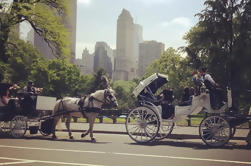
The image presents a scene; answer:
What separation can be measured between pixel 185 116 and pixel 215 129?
1464 millimetres

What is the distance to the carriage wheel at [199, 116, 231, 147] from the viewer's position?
10699 mm

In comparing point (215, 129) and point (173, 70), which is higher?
point (173, 70)

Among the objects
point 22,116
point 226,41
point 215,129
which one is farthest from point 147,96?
point 226,41

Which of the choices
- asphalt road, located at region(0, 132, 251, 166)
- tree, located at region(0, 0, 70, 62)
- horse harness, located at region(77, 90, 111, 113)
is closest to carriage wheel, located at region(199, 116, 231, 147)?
asphalt road, located at region(0, 132, 251, 166)

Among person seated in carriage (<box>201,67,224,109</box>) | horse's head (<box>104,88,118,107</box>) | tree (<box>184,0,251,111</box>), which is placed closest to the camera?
person seated in carriage (<box>201,67,224,109</box>)

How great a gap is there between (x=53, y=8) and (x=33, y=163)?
19.9 m

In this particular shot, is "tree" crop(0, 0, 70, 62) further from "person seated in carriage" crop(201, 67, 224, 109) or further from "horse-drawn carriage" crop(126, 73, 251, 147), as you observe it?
"person seated in carriage" crop(201, 67, 224, 109)

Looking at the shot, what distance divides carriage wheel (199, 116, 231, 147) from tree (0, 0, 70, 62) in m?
15.6

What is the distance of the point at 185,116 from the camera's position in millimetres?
11977

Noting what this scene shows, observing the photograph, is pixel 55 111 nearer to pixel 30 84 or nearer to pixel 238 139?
pixel 30 84

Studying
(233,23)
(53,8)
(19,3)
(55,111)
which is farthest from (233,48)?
(55,111)

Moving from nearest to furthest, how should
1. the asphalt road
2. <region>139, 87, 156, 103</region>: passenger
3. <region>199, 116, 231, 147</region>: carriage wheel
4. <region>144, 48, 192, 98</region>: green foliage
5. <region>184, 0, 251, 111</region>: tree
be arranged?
the asphalt road < <region>199, 116, 231, 147</region>: carriage wheel < <region>139, 87, 156, 103</region>: passenger < <region>184, 0, 251, 111</region>: tree < <region>144, 48, 192, 98</region>: green foliage

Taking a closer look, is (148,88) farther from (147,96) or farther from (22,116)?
(22,116)

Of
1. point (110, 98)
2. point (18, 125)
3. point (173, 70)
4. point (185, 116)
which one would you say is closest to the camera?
point (185, 116)
